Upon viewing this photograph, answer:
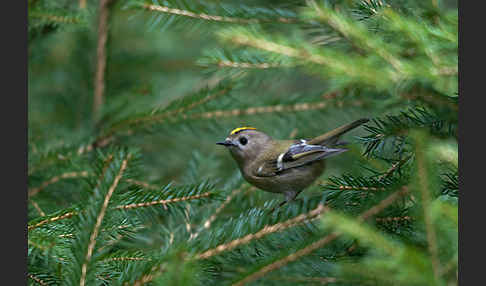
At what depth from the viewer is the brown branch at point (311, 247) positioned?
4.14ft

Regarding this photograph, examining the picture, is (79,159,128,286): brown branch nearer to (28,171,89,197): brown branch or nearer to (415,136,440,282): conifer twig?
(28,171,89,197): brown branch

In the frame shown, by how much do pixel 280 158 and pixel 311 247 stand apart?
1377 millimetres

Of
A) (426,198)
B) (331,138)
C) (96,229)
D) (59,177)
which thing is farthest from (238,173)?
(426,198)

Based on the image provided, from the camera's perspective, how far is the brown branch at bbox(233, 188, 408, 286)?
1261 mm

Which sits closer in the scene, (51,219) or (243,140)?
(51,219)

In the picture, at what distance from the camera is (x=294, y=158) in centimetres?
256

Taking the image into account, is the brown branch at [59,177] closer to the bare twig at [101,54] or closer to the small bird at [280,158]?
the bare twig at [101,54]

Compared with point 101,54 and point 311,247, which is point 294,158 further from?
point 101,54

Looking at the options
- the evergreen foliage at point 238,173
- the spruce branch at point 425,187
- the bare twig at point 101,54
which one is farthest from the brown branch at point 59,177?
the spruce branch at point 425,187

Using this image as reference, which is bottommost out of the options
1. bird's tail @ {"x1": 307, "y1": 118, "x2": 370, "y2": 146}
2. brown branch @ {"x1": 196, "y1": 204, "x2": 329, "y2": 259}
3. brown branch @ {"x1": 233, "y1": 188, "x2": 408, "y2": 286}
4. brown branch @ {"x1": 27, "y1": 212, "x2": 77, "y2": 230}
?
bird's tail @ {"x1": 307, "y1": 118, "x2": 370, "y2": 146}

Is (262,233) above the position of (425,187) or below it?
below

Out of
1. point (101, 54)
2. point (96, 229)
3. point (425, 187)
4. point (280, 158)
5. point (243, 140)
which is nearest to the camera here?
point (425, 187)

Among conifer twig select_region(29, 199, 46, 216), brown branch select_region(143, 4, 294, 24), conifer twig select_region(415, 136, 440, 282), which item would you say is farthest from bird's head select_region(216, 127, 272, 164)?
conifer twig select_region(415, 136, 440, 282)

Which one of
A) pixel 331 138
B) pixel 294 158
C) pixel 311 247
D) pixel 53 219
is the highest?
pixel 311 247
